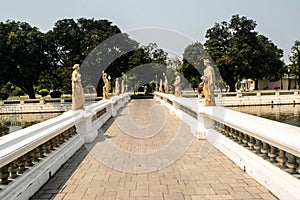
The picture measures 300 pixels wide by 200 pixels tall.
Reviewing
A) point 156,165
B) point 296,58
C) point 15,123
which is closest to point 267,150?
point 156,165

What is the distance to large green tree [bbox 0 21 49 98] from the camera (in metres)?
28.9

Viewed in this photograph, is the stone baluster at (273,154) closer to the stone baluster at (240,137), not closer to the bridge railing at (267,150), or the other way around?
the bridge railing at (267,150)

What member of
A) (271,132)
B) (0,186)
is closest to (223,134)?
(271,132)

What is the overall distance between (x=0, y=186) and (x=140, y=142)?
181 inches

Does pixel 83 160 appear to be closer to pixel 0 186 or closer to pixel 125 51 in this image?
pixel 0 186

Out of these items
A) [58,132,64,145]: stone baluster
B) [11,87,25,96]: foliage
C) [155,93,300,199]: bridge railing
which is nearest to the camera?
[155,93,300,199]: bridge railing

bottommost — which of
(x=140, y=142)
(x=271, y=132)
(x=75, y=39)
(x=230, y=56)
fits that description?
(x=140, y=142)

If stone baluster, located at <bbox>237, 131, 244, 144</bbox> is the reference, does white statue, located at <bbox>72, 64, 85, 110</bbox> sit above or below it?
above

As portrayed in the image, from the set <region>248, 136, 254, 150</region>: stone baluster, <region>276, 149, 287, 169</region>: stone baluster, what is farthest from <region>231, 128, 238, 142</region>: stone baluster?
<region>276, 149, 287, 169</region>: stone baluster

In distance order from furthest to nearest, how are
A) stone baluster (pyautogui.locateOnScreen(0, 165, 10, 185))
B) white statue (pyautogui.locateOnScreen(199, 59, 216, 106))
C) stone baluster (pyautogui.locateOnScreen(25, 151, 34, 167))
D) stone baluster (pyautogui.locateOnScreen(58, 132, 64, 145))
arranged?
white statue (pyautogui.locateOnScreen(199, 59, 216, 106)) → stone baluster (pyautogui.locateOnScreen(58, 132, 64, 145)) → stone baluster (pyautogui.locateOnScreen(25, 151, 34, 167)) → stone baluster (pyautogui.locateOnScreen(0, 165, 10, 185))

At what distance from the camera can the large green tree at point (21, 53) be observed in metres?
28.9

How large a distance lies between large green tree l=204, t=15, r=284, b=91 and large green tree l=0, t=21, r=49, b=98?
753 inches

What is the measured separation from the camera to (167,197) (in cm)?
377

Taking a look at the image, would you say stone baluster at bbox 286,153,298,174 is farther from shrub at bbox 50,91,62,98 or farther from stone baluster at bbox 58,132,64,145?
shrub at bbox 50,91,62,98
